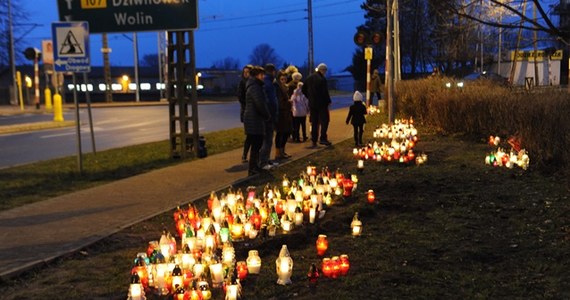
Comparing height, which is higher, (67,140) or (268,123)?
(268,123)

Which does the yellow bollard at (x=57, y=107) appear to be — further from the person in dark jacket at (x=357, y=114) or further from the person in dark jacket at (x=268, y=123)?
the person in dark jacket at (x=268, y=123)

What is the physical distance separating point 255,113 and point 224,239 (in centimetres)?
434

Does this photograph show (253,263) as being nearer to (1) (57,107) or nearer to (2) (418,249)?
(2) (418,249)

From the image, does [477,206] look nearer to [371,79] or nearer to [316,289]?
[316,289]

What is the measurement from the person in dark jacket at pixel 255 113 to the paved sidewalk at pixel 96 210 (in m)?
0.46

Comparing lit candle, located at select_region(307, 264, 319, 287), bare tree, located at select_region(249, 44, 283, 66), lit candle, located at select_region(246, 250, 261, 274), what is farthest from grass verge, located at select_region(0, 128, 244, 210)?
bare tree, located at select_region(249, 44, 283, 66)

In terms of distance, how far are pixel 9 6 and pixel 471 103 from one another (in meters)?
46.6

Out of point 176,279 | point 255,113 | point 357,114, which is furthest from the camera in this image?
point 357,114

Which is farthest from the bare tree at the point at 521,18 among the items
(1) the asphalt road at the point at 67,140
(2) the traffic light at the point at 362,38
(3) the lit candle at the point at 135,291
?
(2) the traffic light at the point at 362,38

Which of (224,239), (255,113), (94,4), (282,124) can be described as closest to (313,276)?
(224,239)

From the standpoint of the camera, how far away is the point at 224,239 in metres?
5.44

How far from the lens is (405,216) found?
6.60 meters

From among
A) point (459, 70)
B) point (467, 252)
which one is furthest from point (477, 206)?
point (459, 70)

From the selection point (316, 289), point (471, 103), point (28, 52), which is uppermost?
point (28, 52)
